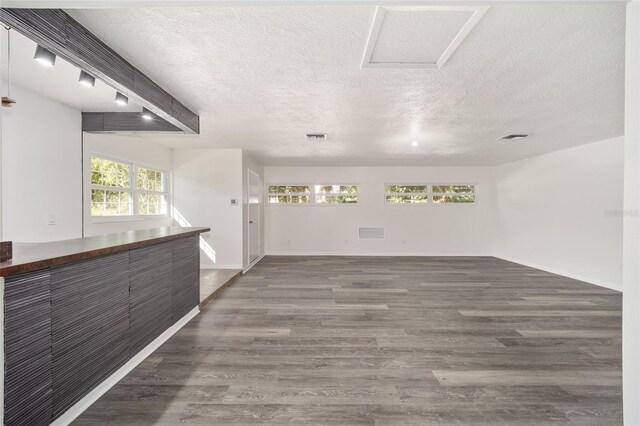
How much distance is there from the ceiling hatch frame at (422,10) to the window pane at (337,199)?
5443 mm

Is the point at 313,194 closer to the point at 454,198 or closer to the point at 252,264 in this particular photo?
the point at 252,264

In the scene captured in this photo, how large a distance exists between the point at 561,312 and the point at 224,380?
4.02 m

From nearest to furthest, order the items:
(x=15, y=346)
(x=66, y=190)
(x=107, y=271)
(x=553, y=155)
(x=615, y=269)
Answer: (x=15, y=346) → (x=107, y=271) → (x=66, y=190) → (x=615, y=269) → (x=553, y=155)

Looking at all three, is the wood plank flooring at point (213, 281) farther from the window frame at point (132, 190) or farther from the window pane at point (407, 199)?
the window pane at point (407, 199)

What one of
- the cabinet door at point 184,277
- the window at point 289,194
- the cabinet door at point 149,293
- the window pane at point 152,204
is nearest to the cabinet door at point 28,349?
the cabinet door at point 149,293

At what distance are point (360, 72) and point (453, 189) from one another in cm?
636

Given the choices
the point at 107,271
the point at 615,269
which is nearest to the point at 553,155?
the point at 615,269

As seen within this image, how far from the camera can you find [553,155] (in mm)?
5410

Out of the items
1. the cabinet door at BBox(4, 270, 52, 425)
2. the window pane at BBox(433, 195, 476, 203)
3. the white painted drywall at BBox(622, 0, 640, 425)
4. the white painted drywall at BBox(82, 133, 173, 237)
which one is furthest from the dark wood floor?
the window pane at BBox(433, 195, 476, 203)

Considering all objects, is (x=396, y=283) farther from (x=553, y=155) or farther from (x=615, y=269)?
(x=553, y=155)

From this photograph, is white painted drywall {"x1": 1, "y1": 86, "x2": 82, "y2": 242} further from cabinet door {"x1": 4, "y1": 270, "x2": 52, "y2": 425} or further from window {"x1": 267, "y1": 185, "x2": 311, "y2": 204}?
window {"x1": 267, "y1": 185, "x2": 311, "y2": 204}

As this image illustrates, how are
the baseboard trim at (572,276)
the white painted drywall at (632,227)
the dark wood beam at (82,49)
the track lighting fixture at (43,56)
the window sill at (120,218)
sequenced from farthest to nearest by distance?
the baseboard trim at (572,276) < the window sill at (120,218) < the track lighting fixture at (43,56) < the dark wood beam at (82,49) < the white painted drywall at (632,227)

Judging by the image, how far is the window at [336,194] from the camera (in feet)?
25.0

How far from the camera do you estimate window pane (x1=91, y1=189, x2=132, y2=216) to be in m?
3.74
